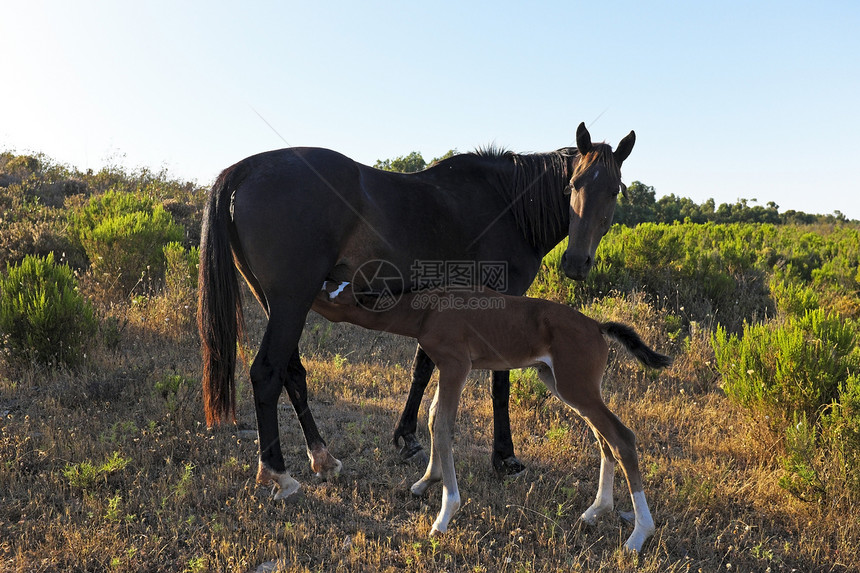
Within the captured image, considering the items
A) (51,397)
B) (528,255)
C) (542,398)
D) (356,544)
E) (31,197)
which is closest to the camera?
(356,544)

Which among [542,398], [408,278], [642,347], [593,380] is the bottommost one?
[542,398]

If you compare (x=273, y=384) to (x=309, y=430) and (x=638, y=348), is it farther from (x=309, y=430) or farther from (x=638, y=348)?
(x=638, y=348)

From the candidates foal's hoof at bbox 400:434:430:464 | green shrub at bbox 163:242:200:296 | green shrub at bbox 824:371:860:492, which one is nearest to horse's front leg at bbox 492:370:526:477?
foal's hoof at bbox 400:434:430:464

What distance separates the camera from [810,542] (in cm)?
350

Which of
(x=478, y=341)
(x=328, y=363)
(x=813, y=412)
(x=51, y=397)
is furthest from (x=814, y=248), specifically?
(x=51, y=397)

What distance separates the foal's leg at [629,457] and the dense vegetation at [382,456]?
0.45 ft

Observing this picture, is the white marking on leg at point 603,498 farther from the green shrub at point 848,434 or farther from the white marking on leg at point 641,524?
the green shrub at point 848,434

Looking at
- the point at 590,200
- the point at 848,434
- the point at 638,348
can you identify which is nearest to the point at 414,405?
the point at 638,348

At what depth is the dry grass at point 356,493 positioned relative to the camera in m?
3.15

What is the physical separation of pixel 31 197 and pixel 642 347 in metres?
15.9

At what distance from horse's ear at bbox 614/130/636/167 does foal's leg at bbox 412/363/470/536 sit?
1888 millimetres

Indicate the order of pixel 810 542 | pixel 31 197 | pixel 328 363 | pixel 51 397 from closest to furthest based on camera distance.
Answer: pixel 810 542
pixel 51 397
pixel 328 363
pixel 31 197

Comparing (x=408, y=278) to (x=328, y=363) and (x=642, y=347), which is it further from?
(x=328, y=363)

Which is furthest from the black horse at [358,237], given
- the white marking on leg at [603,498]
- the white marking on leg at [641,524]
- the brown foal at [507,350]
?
the white marking on leg at [641,524]
